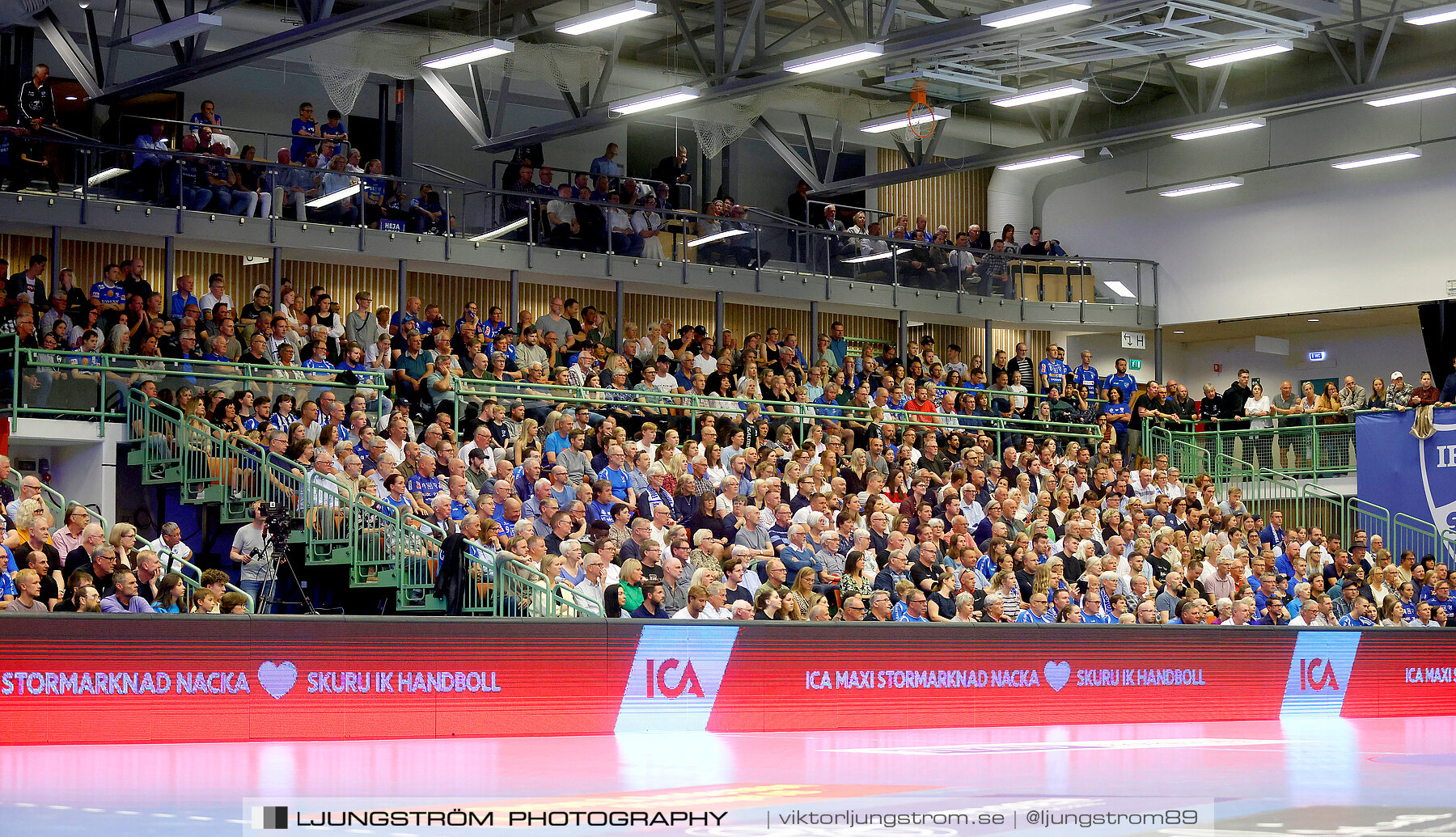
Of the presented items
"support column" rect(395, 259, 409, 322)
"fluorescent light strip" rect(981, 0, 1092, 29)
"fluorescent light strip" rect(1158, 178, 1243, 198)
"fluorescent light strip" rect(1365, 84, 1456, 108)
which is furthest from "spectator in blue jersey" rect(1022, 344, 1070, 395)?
"support column" rect(395, 259, 409, 322)

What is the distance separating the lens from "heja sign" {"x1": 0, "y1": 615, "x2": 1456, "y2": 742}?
12.3 m

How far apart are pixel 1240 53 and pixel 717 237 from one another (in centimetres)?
897

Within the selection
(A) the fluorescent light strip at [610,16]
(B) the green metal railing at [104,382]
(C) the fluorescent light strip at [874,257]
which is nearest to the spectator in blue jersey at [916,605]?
(B) the green metal railing at [104,382]

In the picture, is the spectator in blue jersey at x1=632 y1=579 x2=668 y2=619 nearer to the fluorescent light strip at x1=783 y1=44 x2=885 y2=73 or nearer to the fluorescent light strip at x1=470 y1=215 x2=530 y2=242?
the fluorescent light strip at x1=783 y1=44 x2=885 y2=73

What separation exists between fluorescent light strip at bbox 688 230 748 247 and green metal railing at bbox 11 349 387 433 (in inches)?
389

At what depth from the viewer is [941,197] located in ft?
117

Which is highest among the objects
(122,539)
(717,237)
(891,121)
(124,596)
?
(891,121)

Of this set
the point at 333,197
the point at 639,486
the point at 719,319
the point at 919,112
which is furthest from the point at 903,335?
the point at 639,486

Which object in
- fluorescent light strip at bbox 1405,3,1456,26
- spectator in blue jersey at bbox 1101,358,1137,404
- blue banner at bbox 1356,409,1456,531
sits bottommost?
blue banner at bbox 1356,409,1456,531

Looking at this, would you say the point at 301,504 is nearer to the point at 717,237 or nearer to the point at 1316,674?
the point at 1316,674

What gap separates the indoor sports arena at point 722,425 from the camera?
38.7 feet

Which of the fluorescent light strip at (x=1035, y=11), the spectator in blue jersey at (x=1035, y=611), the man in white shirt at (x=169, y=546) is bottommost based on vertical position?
the spectator in blue jersey at (x=1035, y=611)

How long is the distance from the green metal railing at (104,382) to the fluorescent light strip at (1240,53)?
12669 millimetres

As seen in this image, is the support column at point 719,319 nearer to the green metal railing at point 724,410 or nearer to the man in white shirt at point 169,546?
the green metal railing at point 724,410
